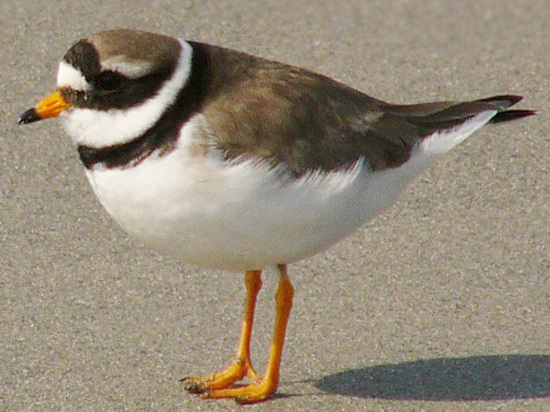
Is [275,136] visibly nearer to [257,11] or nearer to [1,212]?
[1,212]

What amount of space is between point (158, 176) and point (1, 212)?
1.87m

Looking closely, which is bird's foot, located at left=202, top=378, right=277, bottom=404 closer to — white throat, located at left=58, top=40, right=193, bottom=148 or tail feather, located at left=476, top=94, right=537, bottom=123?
white throat, located at left=58, top=40, right=193, bottom=148

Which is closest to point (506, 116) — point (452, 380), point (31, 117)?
point (452, 380)

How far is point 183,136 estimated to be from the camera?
399 centimetres

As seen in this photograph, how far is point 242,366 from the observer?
15.1ft

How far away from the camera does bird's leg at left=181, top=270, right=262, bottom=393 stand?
4496 millimetres

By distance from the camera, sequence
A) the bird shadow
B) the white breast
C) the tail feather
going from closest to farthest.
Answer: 1. the white breast
2. the bird shadow
3. the tail feather

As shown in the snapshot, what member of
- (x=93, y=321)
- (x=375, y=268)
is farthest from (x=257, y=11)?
(x=93, y=321)

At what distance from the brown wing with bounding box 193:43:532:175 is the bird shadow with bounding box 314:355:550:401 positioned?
823mm

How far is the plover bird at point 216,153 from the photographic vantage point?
13.1 feet

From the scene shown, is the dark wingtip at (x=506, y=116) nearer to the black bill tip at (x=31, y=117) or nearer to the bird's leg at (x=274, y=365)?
the bird's leg at (x=274, y=365)

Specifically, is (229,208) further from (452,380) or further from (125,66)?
(452,380)

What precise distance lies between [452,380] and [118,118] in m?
1.65

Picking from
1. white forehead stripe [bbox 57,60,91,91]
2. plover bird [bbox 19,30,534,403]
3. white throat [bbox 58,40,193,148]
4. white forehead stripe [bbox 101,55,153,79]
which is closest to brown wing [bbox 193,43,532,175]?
plover bird [bbox 19,30,534,403]
